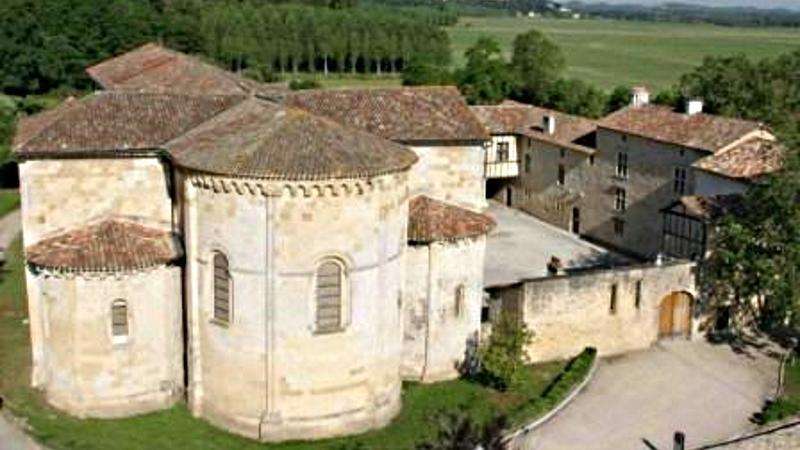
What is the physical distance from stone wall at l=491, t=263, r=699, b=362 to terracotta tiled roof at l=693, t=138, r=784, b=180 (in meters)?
6.48

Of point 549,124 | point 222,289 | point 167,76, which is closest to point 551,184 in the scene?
point 549,124

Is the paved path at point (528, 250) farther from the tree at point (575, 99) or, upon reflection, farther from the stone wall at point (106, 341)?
the stone wall at point (106, 341)

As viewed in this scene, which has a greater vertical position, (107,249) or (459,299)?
(107,249)

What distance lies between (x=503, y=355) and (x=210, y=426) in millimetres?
10287

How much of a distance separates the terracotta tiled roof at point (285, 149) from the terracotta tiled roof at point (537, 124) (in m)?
31.3

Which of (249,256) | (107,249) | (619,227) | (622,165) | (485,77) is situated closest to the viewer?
(249,256)

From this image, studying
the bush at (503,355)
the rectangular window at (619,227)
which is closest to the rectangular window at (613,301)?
the bush at (503,355)

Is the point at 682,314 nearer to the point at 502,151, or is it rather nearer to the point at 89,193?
the point at 89,193

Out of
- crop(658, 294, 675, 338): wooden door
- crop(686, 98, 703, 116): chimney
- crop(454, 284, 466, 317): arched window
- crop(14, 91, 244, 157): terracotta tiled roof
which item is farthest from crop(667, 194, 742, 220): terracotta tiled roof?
crop(14, 91, 244, 157): terracotta tiled roof

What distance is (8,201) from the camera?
6091 cm

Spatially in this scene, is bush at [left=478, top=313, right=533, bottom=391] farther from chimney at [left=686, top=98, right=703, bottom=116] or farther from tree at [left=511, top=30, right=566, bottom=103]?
tree at [left=511, top=30, right=566, bottom=103]

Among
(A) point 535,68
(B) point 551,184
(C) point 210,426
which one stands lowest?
(C) point 210,426

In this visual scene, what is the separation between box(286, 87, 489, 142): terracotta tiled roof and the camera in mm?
35125

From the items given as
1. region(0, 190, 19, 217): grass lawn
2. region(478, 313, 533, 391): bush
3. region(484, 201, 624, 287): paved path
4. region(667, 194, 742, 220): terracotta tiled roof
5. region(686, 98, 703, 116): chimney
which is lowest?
region(484, 201, 624, 287): paved path
